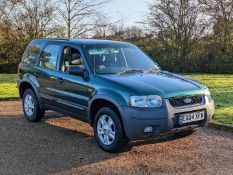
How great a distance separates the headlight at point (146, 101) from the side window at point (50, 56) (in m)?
2.45

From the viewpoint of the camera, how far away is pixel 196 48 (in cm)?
2572

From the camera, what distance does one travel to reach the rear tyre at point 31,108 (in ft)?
29.4

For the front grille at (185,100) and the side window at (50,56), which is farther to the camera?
the side window at (50,56)

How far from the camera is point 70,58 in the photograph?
310 inches

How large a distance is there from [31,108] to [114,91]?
127 inches

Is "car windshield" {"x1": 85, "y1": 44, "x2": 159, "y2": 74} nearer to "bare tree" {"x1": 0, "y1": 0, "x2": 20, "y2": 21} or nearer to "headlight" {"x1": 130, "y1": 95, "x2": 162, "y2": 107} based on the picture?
"headlight" {"x1": 130, "y1": 95, "x2": 162, "y2": 107}

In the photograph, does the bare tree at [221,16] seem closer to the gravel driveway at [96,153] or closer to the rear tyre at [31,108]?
the gravel driveway at [96,153]

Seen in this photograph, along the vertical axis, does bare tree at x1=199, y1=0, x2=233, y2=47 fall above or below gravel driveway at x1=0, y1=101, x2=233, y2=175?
above

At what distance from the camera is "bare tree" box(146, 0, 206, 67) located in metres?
25.8

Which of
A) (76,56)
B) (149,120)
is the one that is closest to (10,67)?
(76,56)

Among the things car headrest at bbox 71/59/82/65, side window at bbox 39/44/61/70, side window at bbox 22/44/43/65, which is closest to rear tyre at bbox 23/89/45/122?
side window at bbox 22/44/43/65

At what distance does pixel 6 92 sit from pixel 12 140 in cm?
716

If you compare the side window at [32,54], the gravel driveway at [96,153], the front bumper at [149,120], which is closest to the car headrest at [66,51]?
the side window at [32,54]

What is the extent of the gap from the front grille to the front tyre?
88cm
